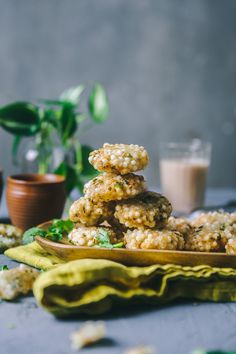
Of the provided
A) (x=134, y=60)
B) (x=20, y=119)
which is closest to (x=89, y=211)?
(x=20, y=119)

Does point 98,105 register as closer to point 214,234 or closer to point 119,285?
point 214,234

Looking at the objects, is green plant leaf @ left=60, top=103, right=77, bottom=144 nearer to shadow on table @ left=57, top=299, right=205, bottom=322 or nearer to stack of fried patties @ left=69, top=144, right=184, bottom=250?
stack of fried patties @ left=69, top=144, right=184, bottom=250

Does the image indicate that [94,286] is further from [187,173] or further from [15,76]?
[15,76]

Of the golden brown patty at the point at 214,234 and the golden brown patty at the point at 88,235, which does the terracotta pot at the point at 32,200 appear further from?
the golden brown patty at the point at 214,234

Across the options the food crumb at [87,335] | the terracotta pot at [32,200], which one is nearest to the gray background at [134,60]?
the terracotta pot at [32,200]

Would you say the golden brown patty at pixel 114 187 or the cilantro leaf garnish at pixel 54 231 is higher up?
the golden brown patty at pixel 114 187

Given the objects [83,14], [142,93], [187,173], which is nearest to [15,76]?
[83,14]
